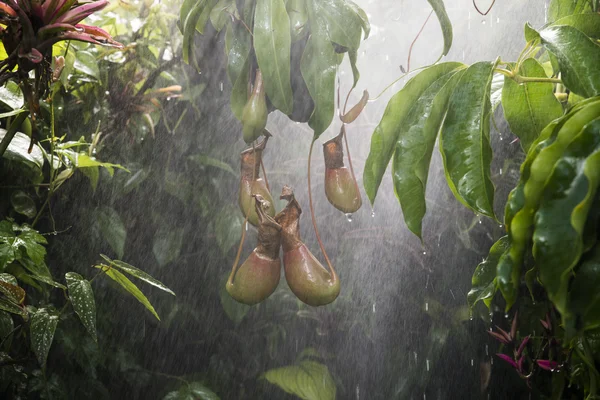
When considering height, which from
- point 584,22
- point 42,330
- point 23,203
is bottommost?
point 42,330

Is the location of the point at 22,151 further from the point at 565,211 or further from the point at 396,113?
the point at 565,211

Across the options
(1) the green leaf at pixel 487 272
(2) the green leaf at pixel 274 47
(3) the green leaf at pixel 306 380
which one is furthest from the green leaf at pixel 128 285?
(3) the green leaf at pixel 306 380

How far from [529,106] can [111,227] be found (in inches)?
39.3

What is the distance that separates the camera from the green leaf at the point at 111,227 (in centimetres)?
129

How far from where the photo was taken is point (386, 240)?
5.37 feet

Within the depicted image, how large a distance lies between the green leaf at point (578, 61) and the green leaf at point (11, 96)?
0.73 m

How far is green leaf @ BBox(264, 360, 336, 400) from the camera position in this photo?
4.98 feet

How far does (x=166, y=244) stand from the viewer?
1.42 m

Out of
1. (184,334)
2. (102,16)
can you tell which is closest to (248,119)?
(102,16)

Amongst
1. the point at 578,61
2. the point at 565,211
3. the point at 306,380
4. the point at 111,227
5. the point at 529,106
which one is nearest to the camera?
the point at 565,211

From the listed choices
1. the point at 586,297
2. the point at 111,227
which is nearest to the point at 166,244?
the point at 111,227

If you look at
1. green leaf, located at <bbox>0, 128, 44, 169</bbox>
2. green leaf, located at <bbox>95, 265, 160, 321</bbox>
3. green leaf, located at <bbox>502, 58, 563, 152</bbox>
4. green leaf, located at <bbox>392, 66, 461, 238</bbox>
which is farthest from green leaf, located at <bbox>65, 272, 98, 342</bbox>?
green leaf, located at <bbox>502, 58, 563, 152</bbox>

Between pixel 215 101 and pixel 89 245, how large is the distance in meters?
0.48

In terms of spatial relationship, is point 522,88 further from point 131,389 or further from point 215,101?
point 131,389
